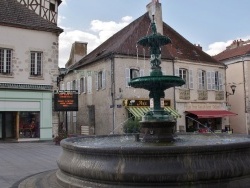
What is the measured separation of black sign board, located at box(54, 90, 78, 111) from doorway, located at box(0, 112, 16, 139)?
114 inches

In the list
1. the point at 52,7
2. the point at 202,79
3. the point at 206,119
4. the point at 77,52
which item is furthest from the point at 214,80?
the point at 52,7

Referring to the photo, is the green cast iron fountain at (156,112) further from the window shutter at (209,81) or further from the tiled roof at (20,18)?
the window shutter at (209,81)

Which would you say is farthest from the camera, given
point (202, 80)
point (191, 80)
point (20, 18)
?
point (202, 80)

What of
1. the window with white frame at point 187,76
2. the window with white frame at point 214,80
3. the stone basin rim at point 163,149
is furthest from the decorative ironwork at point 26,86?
the stone basin rim at point 163,149

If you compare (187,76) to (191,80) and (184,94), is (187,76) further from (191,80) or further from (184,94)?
(184,94)

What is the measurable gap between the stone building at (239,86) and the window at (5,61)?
63.3 ft

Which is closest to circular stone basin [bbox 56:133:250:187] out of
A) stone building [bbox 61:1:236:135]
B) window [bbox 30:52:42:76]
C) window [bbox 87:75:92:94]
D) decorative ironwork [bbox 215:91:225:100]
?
window [bbox 30:52:42:76]

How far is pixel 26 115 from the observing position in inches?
942

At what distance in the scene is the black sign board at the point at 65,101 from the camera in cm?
2392

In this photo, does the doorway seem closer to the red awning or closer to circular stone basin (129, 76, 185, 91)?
the red awning

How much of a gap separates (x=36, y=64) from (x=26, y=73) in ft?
3.30

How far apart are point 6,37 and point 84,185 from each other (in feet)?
62.1

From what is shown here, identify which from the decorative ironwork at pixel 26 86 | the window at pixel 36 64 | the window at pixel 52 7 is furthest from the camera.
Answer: the window at pixel 52 7

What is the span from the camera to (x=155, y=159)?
5.99 metres
